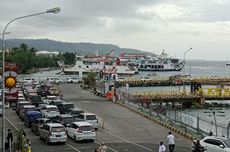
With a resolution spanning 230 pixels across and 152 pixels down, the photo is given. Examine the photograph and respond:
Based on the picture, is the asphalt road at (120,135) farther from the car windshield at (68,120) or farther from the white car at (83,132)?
the car windshield at (68,120)

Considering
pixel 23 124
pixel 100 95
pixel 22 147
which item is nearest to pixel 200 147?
pixel 22 147

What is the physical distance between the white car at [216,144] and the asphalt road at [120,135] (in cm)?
389

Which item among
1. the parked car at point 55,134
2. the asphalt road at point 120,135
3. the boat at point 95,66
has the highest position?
the boat at point 95,66

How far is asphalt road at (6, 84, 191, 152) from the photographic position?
98.2 feet

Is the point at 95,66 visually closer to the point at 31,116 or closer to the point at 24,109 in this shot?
the point at 24,109

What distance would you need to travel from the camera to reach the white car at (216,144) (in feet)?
78.7

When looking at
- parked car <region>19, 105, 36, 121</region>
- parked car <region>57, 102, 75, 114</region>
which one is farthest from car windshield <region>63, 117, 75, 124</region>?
parked car <region>57, 102, 75, 114</region>

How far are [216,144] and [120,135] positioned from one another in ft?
39.5

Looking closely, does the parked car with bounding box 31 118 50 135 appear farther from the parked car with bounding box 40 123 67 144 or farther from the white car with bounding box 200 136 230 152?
the white car with bounding box 200 136 230 152

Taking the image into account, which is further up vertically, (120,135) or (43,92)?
(43,92)

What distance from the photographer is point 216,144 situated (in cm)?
2470

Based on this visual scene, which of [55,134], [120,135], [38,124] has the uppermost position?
[38,124]

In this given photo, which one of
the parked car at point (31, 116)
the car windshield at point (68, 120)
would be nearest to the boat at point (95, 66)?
the parked car at point (31, 116)

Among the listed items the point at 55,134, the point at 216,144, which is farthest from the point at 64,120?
the point at 216,144
